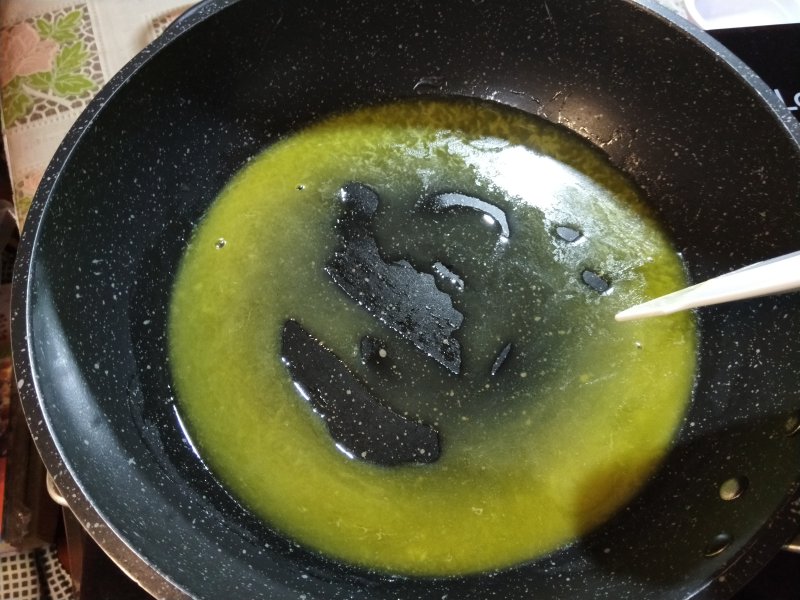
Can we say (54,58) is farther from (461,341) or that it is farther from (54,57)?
(461,341)

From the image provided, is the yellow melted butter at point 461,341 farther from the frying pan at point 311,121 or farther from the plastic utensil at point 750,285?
the plastic utensil at point 750,285

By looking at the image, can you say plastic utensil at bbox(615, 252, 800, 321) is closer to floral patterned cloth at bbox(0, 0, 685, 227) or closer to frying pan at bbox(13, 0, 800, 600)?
frying pan at bbox(13, 0, 800, 600)

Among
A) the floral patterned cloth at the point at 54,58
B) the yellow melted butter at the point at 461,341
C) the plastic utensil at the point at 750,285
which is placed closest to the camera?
the plastic utensil at the point at 750,285

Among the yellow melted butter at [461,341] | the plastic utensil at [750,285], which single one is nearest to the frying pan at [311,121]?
the yellow melted butter at [461,341]

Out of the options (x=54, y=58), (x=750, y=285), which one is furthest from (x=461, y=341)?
(x=54, y=58)

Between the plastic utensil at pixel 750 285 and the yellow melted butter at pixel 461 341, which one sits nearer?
the plastic utensil at pixel 750 285

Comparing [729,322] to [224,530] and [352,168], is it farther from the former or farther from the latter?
[224,530]
